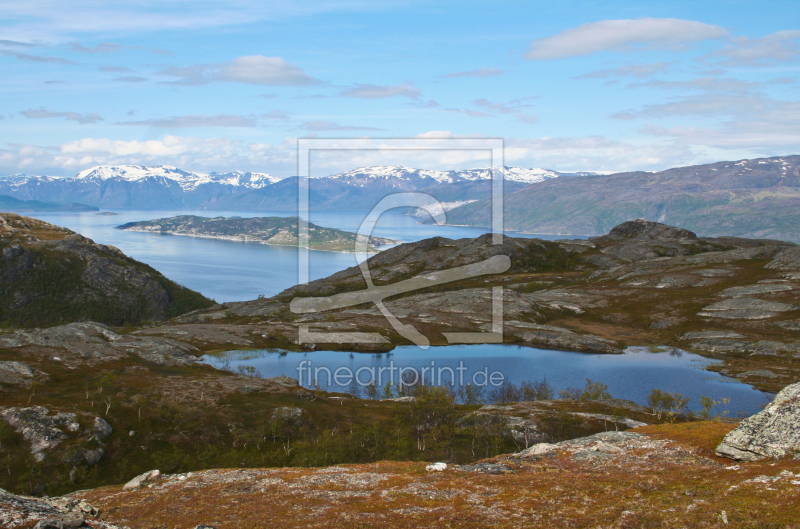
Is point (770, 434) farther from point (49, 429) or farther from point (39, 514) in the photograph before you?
point (49, 429)

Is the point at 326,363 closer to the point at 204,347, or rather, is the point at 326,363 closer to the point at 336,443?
the point at 204,347

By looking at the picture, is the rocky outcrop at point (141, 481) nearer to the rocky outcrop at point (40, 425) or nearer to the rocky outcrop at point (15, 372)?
the rocky outcrop at point (40, 425)

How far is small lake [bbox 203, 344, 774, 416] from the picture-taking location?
118 meters

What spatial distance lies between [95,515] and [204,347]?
386 ft

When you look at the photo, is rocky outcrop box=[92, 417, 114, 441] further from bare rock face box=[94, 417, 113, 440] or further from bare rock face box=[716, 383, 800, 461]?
bare rock face box=[716, 383, 800, 461]

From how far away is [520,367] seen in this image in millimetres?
138000

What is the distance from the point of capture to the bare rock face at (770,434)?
3662 cm

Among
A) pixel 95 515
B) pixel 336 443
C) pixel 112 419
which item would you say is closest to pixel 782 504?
pixel 95 515

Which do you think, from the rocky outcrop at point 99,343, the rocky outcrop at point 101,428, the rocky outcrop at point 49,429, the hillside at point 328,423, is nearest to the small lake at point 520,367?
the hillside at point 328,423

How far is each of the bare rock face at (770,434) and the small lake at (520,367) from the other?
7489 cm

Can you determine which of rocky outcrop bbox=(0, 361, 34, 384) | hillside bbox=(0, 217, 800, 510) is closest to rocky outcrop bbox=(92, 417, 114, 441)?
hillside bbox=(0, 217, 800, 510)

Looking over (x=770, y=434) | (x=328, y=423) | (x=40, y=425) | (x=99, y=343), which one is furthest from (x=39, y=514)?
(x=99, y=343)

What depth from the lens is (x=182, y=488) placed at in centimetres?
4406

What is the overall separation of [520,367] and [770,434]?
4006 inches
